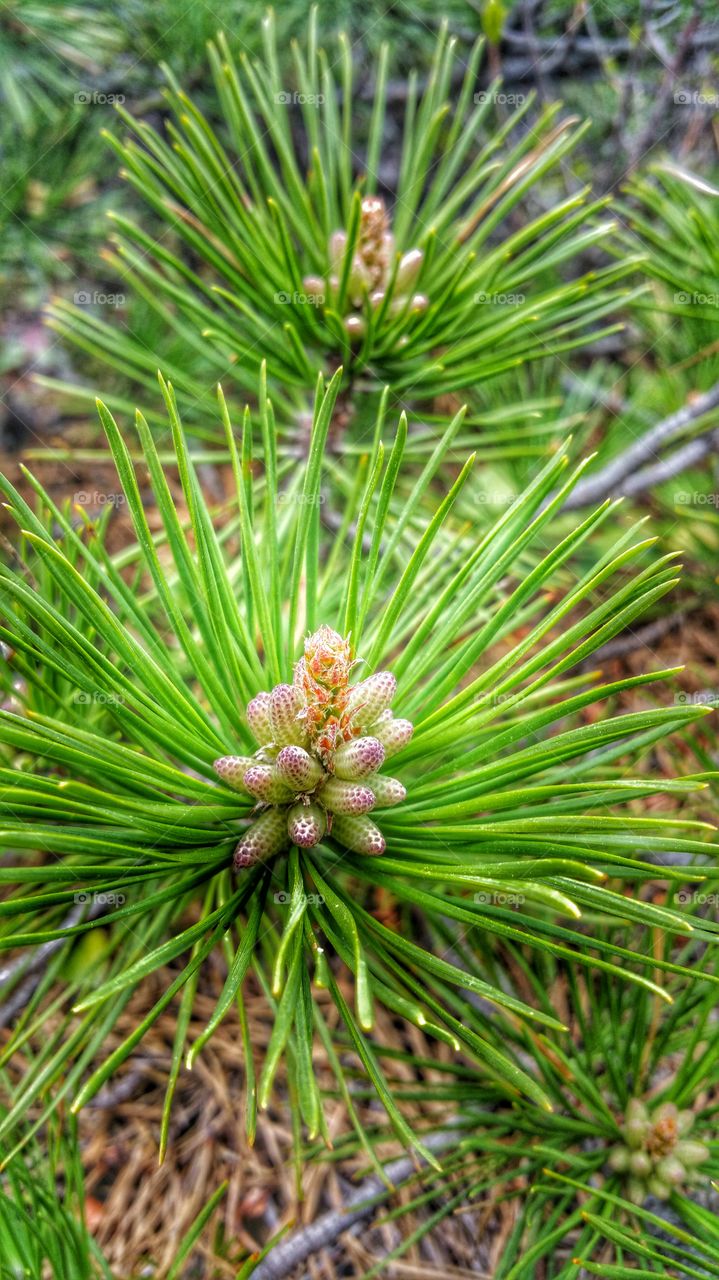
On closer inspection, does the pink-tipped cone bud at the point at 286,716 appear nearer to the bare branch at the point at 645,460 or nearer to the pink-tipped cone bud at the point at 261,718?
the pink-tipped cone bud at the point at 261,718

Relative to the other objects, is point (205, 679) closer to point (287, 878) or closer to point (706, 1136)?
point (287, 878)

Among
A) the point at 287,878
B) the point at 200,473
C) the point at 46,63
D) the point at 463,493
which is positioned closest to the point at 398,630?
the point at 287,878

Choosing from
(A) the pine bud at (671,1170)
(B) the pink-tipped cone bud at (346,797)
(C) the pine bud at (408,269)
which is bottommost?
(A) the pine bud at (671,1170)

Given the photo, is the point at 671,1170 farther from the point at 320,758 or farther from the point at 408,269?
the point at 408,269

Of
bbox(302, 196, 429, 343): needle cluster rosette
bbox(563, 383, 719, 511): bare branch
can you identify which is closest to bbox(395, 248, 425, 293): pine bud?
bbox(302, 196, 429, 343): needle cluster rosette

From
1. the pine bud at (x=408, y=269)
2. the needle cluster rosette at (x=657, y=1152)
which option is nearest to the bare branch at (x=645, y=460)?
the pine bud at (x=408, y=269)

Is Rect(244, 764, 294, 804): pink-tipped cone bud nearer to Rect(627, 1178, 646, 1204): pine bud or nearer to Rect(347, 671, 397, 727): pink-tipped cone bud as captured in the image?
Rect(347, 671, 397, 727): pink-tipped cone bud
